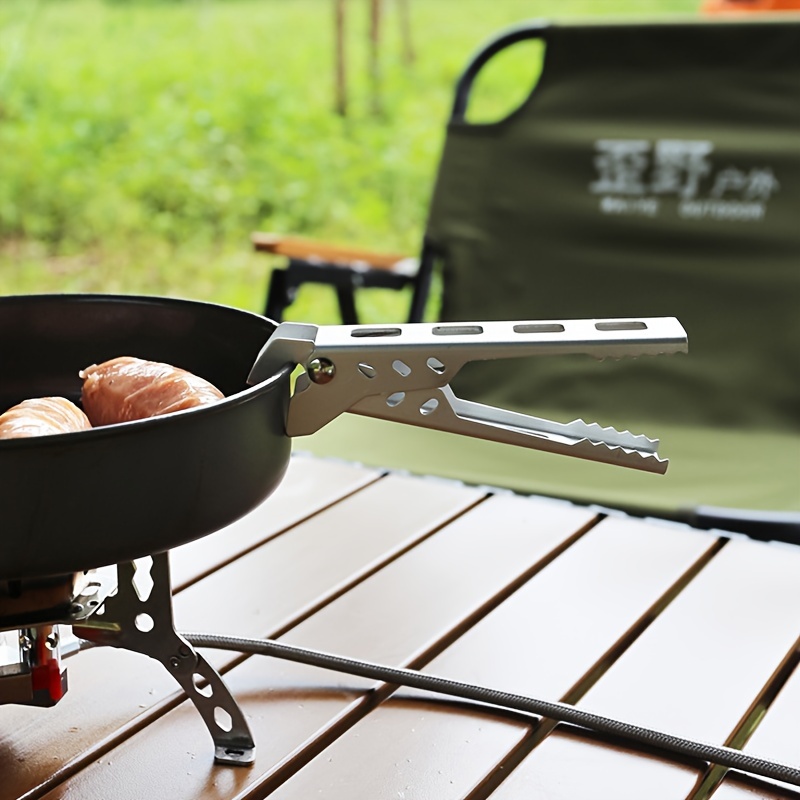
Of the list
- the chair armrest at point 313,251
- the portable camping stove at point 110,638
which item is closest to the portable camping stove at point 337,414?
the portable camping stove at point 110,638

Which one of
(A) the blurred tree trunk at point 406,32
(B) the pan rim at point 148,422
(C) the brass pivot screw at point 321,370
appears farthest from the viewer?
(A) the blurred tree trunk at point 406,32

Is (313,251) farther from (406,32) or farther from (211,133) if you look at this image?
(406,32)

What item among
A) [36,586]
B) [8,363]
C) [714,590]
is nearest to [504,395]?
[714,590]

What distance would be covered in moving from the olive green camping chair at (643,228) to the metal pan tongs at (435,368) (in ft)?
4.15

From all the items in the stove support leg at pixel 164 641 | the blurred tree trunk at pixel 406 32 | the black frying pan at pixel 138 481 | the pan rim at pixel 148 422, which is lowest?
the stove support leg at pixel 164 641

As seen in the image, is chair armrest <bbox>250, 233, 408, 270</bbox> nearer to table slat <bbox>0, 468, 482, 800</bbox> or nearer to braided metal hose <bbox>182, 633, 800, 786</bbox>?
table slat <bbox>0, 468, 482, 800</bbox>

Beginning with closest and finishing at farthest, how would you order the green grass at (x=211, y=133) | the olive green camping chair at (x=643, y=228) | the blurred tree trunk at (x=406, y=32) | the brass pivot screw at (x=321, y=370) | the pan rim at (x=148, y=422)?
the pan rim at (x=148, y=422) < the brass pivot screw at (x=321, y=370) < the olive green camping chair at (x=643, y=228) < the green grass at (x=211, y=133) < the blurred tree trunk at (x=406, y=32)

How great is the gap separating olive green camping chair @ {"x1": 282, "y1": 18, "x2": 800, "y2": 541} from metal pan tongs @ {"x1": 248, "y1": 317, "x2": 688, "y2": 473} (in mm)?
1264

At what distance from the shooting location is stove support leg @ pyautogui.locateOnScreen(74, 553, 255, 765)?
85 cm

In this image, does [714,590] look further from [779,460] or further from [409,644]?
[779,460]

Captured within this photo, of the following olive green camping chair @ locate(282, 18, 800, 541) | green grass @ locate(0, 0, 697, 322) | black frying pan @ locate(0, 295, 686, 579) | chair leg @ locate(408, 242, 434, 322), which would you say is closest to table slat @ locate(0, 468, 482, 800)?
black frying pan @ locate(0, 295, 686, 579)

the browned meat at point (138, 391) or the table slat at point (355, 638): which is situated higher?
→ the browned meat at point (138, 391)

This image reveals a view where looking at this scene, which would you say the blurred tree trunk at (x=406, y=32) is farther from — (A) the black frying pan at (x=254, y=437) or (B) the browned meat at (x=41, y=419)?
(B) the browned meat at (x=41, y=419)

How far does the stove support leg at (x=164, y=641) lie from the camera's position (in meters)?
0.85
